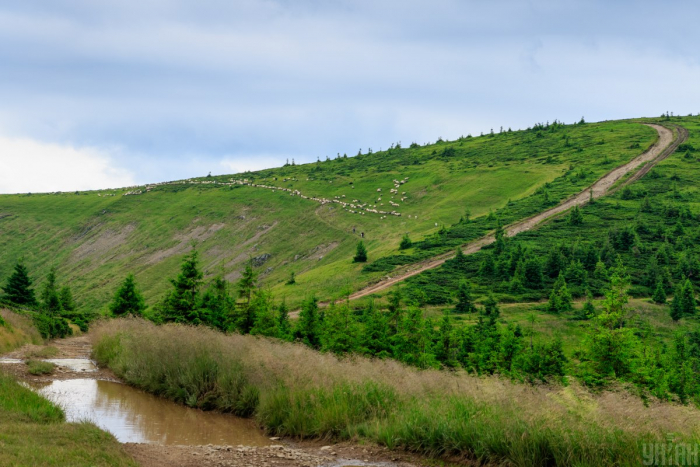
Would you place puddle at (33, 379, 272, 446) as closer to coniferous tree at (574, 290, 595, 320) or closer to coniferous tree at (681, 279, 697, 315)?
coniferous tree at (574, 290, 595, 320)

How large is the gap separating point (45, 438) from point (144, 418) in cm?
588

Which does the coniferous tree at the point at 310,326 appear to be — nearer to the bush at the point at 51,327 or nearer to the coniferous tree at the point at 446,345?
the coniferous tree at the point at 446,345

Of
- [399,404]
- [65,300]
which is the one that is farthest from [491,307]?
[65,300]

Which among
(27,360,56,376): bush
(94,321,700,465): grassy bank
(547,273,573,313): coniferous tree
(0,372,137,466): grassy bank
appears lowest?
(547,273,573,313): coniferous tree

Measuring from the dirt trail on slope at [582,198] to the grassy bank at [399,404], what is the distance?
3310 centimetres

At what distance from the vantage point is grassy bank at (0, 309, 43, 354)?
80.8 feet

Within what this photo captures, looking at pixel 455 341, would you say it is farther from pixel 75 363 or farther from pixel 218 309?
pixel 75 363

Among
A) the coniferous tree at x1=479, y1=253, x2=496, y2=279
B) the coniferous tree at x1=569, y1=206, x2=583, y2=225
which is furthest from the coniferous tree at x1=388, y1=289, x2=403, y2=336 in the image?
the coniferous tree at x1=569, y1=206, x2=583, y2=225

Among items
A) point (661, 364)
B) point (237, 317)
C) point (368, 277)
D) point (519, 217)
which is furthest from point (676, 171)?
point (237, 317)

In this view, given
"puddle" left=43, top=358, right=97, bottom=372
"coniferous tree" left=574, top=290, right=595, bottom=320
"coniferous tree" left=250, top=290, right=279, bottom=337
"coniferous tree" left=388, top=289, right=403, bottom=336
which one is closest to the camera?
"puddle" left=43, top=358, right=97, bottom=372

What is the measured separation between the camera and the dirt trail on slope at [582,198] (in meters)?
55.5

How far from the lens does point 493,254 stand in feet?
192

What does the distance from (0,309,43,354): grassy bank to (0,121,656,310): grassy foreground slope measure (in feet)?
92.0

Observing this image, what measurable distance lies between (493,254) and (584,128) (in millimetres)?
92789
